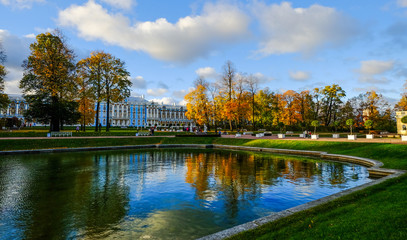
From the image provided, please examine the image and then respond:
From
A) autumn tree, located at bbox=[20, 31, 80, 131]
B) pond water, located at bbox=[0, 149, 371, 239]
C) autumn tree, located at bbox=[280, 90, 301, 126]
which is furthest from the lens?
autumn tree, located at bbox=[280, 90, 301, 126]

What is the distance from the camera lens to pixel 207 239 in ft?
16.3

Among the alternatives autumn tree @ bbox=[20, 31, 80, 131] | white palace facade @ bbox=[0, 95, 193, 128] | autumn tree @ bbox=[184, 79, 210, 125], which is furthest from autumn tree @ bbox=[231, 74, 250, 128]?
white palace facade @ bbox=[0, 95, 193, 128]

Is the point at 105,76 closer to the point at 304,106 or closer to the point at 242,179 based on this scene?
the point at 242,179

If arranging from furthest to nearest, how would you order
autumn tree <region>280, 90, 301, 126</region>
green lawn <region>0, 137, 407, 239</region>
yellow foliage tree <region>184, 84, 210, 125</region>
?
1. autumn tree <region>280, 90, 301, 126</region>
2. yellow foliage tree <region>184, 84, 210, 125</region>
3. green lawn <region>0, 137, 407, 239</region>

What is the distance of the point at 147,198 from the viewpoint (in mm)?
9039

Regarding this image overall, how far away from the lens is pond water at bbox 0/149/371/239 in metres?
6.29

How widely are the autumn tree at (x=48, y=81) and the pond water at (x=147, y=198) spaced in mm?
22645

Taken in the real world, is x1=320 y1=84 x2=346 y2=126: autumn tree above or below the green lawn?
above

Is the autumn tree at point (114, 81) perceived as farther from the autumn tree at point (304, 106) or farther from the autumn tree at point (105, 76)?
the autumn tree at point (304, 106)

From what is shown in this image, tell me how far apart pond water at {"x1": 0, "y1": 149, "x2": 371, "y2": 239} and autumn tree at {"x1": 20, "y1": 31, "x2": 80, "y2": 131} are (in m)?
22.6

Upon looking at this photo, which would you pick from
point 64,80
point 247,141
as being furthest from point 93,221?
point 64,80

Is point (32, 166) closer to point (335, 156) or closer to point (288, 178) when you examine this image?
point (288, 178)

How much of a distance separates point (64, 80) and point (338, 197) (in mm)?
39774

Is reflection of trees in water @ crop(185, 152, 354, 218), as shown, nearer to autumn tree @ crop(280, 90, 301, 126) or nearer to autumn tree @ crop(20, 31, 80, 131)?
autumn tree @ crop(20, 31, 80, 131)
